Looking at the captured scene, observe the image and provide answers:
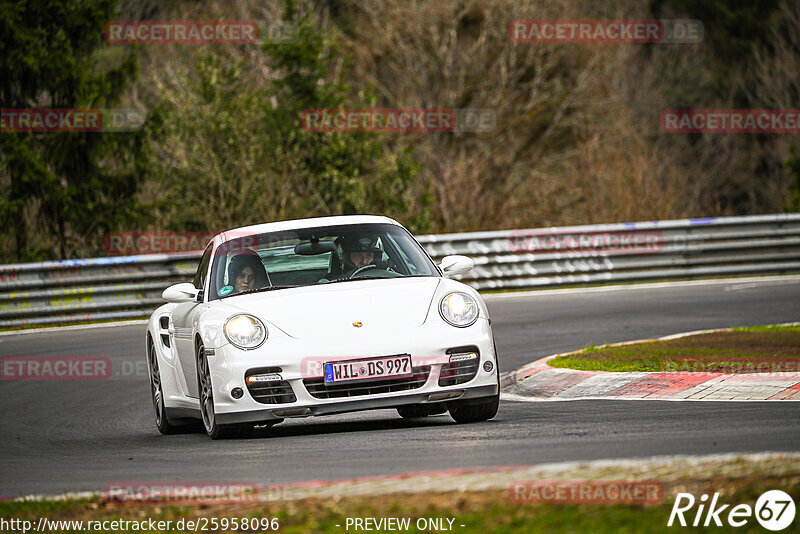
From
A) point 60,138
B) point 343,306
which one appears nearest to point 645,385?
point 343,306

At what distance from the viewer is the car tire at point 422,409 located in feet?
28.6

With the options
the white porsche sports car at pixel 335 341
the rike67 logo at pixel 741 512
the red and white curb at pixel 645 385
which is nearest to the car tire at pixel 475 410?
the white porsche sports car at pixel 335 341

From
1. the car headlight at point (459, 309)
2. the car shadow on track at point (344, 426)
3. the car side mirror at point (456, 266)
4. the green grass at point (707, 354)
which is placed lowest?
the green grass at point (707, 354)

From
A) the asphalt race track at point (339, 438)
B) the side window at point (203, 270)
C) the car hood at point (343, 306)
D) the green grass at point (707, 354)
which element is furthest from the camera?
the green grass at point (707, 354)

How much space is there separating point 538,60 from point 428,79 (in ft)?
10.7

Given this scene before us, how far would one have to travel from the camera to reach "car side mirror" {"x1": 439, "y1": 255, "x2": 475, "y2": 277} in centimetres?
944

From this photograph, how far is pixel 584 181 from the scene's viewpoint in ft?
105

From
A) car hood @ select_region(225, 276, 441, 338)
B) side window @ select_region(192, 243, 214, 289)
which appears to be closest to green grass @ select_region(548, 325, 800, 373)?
car hood @ select_region(225, 276, 441, 338)

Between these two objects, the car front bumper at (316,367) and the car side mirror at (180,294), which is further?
the car side mirror at (180,294)

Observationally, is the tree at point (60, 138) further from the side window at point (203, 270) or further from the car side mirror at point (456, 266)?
the car side mirror at point (456, 266)

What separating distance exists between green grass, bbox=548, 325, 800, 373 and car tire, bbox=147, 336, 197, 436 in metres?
3.37

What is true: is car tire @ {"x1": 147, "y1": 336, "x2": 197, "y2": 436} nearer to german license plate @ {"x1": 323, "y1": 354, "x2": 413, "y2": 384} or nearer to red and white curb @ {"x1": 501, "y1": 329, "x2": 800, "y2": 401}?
german license plate @ {"x1": 323, "y1": 354, "x2": 413, "y2": 384}

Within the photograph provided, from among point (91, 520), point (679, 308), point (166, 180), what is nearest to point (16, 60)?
point (166, 180)

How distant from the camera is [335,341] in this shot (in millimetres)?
8344
